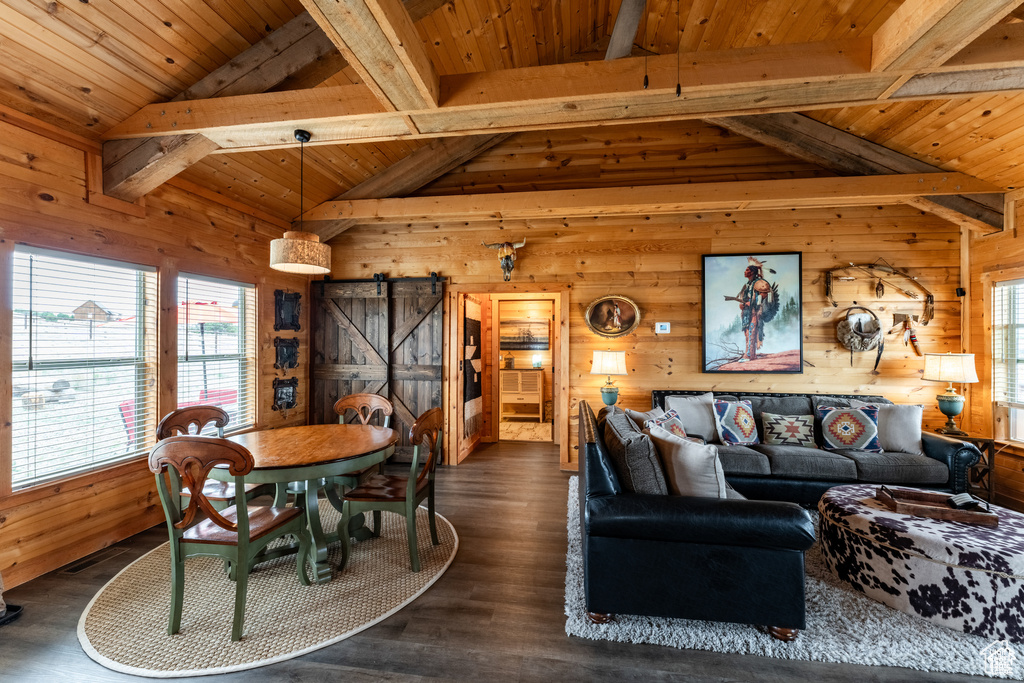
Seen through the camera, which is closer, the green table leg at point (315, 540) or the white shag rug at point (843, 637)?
the white shag rug at point (843, 637)

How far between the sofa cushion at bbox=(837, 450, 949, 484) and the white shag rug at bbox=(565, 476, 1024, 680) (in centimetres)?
150

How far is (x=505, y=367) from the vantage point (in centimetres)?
809

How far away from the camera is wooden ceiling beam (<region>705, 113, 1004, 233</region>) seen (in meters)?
3.84

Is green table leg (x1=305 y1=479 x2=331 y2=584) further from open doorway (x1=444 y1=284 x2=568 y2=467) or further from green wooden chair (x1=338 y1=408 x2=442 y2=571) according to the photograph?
open doorway (x1=444 y1=284 x2=568 y2=467)

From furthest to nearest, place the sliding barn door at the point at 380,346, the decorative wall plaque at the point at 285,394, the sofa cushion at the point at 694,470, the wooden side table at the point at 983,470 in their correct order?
the sliding barn door at the point at 380,346 < the decorative wall plaque at the point at 285,394 < the wooden side table at the point at 983,470 < the sofa cushion at the point at 694,470

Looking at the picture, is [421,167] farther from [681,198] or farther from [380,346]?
[681,198]

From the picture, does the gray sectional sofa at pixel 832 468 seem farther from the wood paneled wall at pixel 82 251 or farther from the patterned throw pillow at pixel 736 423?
the wood paneled wall at pixel 82 251

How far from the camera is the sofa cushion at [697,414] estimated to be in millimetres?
4035

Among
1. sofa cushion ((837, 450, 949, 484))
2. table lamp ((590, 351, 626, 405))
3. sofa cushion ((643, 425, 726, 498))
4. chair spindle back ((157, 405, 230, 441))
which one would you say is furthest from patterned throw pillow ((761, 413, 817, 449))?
chair spindle back ((157, 405, 230, 441))

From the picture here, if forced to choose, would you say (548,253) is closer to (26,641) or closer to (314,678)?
(314,678)

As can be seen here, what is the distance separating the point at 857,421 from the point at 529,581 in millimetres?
3187

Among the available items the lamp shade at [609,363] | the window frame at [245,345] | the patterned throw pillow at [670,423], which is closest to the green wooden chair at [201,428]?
the window frame at [245,345]

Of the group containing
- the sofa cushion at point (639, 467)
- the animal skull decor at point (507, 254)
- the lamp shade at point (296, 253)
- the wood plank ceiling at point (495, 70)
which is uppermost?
the wood plank ceiling at point (495, 70)

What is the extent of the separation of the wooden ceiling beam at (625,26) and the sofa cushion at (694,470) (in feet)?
8.88
